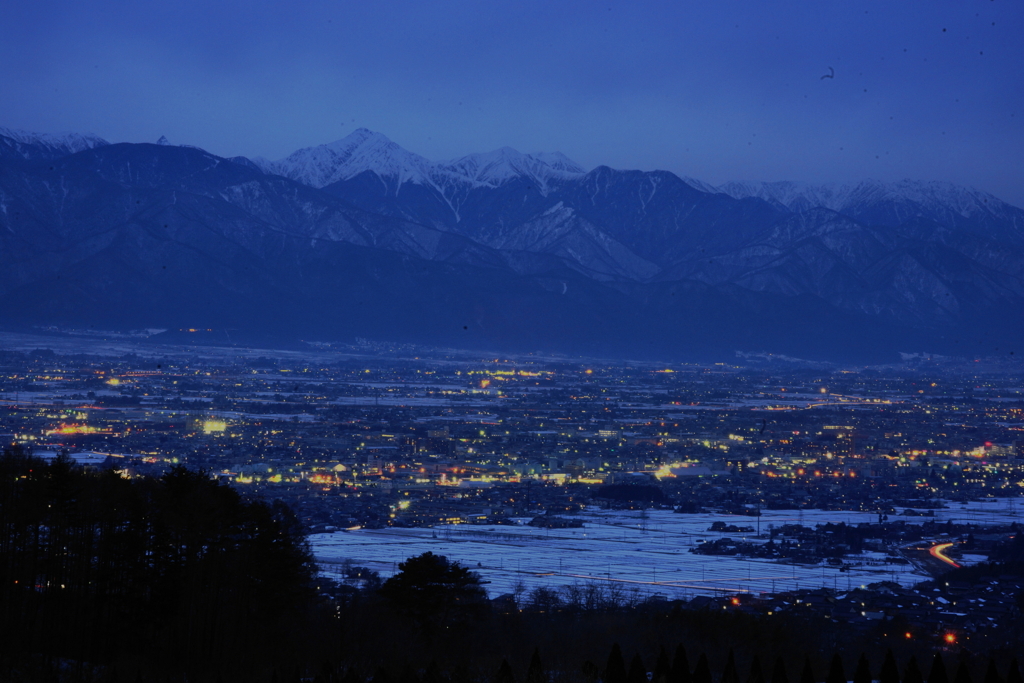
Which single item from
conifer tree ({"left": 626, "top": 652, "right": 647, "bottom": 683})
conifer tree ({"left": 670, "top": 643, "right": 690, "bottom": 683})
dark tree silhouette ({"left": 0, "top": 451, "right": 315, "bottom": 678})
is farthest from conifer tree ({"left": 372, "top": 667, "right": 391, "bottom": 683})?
conifer tree ({"left": 670, "top": 643, "right": 690, "bottom": 683})

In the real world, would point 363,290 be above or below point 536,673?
above

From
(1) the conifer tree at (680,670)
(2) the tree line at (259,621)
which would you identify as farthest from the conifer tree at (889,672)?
(1) the conifer tree at (680,670)

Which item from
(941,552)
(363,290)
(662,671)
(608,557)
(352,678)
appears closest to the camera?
(352,678)

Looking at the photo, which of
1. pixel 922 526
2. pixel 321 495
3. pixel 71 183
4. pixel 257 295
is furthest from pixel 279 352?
pixel 922 526

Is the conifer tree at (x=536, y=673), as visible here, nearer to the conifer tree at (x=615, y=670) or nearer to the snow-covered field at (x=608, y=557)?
the conifer tree at (x=615, y=670)

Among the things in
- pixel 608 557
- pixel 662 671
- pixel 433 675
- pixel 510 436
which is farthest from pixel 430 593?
pixel 510 436

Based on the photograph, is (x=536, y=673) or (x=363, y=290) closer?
(x=536, y=673)

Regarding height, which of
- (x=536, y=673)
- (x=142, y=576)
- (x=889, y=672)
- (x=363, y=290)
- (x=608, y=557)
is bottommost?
(x=608, y=557)

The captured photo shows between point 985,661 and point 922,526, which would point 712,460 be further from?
point 985,661

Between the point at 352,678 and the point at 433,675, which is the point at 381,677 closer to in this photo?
the point at 352,678
